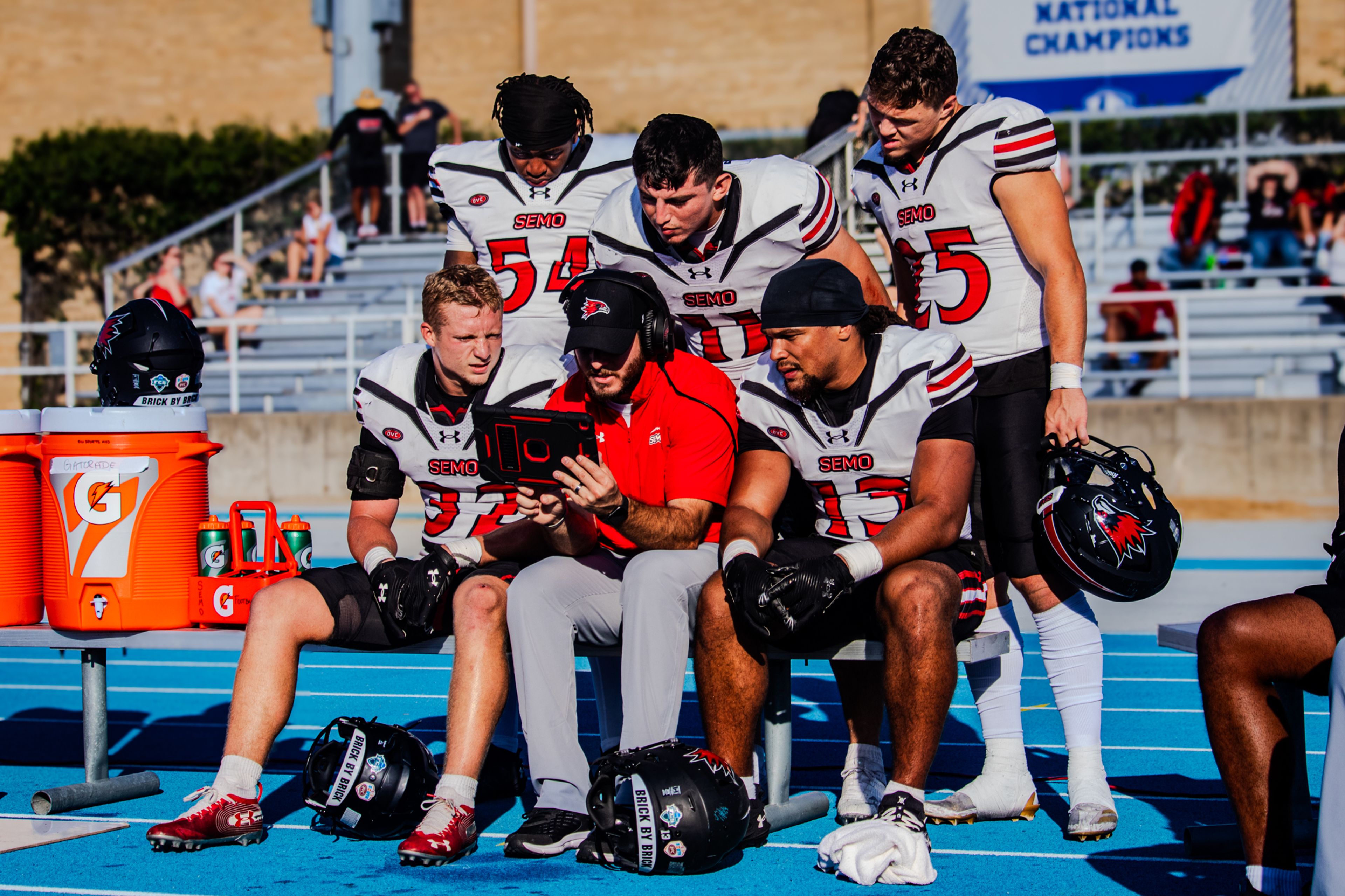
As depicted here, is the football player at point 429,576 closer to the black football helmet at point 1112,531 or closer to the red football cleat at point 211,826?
the red football cleat at point 211,826

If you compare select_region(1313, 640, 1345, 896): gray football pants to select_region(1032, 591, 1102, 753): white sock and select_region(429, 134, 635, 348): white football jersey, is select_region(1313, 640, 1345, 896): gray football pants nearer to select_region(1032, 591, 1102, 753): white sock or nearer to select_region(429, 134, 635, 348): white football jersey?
select_region(1032, 591, 1102, 753): white sock

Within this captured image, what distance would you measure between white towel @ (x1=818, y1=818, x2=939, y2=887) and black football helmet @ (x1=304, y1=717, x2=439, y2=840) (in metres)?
1.19

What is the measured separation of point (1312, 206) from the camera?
15.7 m

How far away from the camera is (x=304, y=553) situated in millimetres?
4617

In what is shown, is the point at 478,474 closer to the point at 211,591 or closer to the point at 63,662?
the point at 211,591

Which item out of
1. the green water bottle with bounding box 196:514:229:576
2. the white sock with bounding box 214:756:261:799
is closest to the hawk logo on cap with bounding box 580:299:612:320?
the green water bottle with bounding box 196:514:229:576

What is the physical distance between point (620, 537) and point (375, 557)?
71cm

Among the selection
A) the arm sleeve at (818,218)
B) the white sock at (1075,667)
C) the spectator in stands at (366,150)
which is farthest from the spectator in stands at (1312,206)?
the white sock at (1075,667)

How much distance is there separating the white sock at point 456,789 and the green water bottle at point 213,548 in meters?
1.13

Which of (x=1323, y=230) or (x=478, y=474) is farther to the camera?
(x=1323, y=230)

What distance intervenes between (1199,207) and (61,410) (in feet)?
43.4

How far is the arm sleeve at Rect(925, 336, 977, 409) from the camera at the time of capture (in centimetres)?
398

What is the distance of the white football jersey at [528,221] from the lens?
16.2 feet

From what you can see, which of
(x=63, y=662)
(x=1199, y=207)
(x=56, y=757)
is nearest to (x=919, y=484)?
(x=56, y=757)
